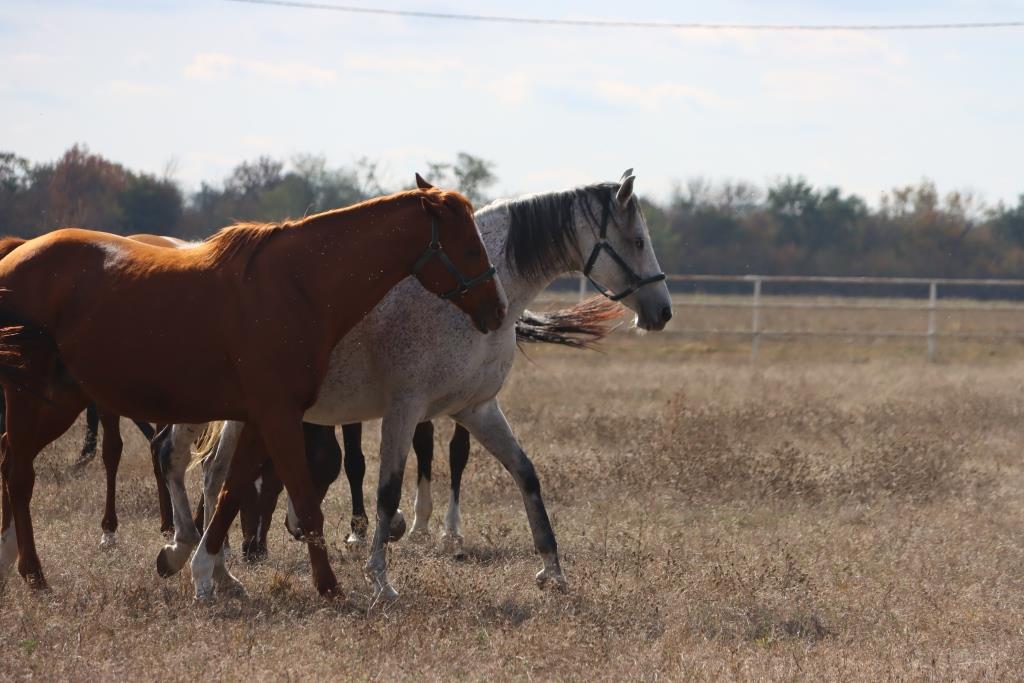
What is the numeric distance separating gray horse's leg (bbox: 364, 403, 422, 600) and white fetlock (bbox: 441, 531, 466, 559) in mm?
1132

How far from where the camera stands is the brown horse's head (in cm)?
595

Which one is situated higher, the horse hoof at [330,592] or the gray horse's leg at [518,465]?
the gray horse's leg at [518,465]

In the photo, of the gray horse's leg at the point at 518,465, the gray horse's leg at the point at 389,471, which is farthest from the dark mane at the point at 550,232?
the gray horse's leg at the point at 389,471

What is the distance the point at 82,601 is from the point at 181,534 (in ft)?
2.45

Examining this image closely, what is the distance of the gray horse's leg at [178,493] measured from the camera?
641cm

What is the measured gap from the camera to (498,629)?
549 centimetres

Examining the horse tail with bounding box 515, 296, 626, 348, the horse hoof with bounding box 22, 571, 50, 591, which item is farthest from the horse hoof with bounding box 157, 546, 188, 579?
the horse tail with bounding box 515, 296, 626, 348

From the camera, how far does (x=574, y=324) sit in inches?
317

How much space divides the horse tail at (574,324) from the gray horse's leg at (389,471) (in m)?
1.92

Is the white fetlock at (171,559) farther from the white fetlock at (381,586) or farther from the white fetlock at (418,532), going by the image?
the white fetlock at (418,532)

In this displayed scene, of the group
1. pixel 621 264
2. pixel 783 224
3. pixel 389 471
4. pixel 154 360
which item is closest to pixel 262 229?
pixel 154 360

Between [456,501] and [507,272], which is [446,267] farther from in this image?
[456,501]

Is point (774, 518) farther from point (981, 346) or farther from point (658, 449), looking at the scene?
point (981, 346)

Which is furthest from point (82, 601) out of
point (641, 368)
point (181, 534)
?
point (641, 368)
